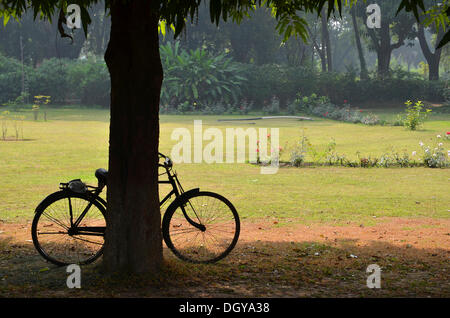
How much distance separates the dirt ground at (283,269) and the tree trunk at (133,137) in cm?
28

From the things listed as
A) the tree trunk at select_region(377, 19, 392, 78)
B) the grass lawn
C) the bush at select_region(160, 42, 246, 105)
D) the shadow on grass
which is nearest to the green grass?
the grass lawn

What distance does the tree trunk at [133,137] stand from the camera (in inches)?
203

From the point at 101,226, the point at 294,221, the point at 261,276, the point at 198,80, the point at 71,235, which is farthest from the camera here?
the point at 198,80

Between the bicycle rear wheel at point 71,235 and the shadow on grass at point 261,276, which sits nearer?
the shadow on grass at point 261,276

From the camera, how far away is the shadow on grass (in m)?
4.96

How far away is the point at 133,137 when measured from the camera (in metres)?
5.12

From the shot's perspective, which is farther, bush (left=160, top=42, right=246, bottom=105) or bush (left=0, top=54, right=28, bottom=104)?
bush (left=0, top=54, right=28, bottom=104)

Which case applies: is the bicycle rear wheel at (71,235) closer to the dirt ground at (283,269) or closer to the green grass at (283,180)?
the dirt ground at (283,269)

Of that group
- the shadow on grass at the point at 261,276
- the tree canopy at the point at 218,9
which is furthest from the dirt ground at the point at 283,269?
the tree canopy at the point at 218,9

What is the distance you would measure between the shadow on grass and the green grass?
2.46 meters

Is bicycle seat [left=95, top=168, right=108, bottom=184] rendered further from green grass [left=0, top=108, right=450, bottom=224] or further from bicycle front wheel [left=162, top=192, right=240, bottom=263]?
green grass [left=0, top=108, right=450, bottom=224]

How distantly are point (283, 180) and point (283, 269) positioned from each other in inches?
288

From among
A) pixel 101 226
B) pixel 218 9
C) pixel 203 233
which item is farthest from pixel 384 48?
pixel 218 9

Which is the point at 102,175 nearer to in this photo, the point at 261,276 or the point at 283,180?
the point at 261,276
